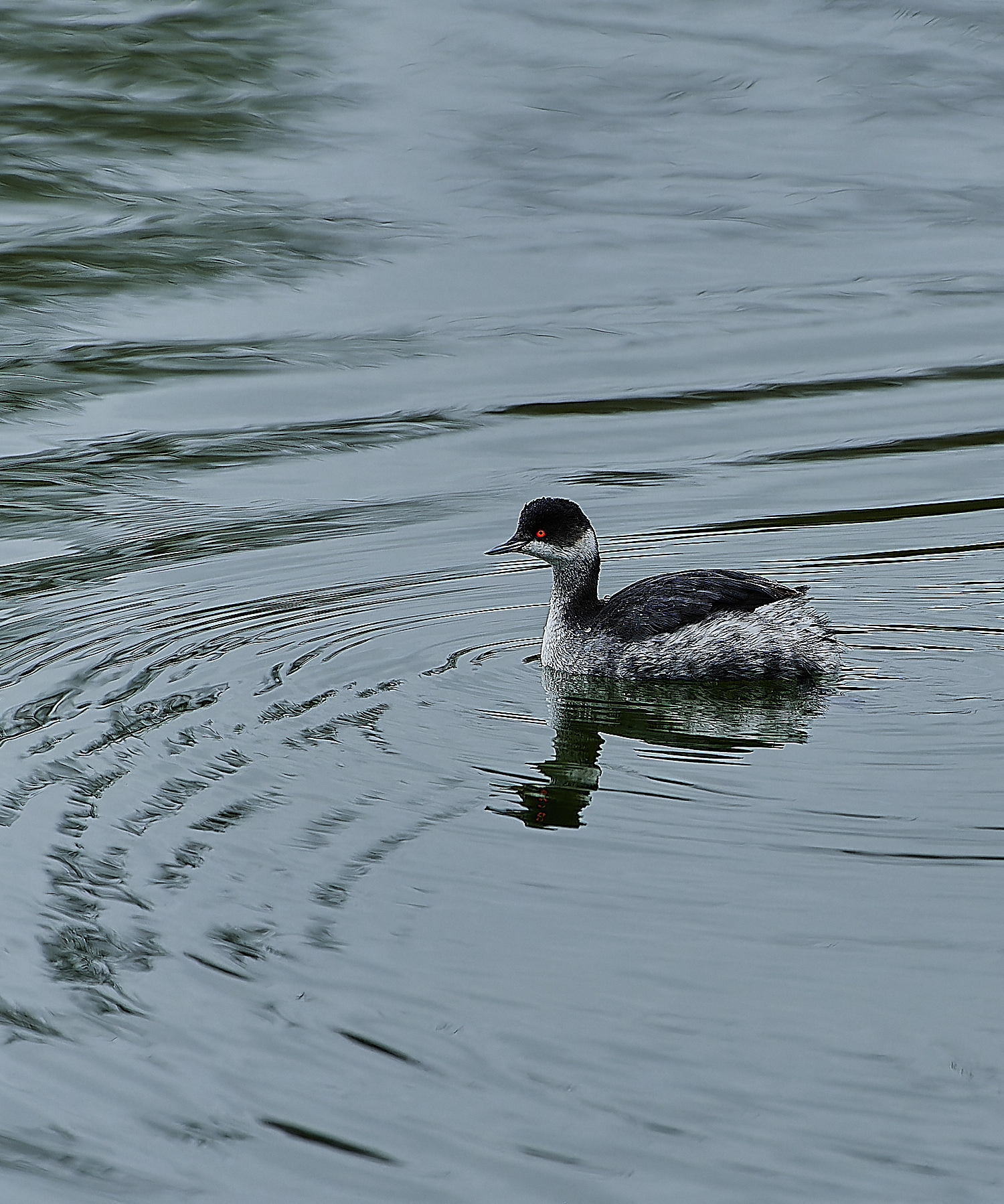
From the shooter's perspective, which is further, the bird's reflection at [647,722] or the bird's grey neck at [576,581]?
the bird's grey neck at [576,581]

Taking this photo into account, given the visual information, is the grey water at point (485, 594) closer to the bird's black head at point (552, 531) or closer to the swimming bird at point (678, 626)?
the swimming bird at point (678, 626)

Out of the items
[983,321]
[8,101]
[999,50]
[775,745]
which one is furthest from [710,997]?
[999,50]

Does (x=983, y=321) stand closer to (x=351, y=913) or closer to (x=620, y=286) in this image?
(x=620, y=286)

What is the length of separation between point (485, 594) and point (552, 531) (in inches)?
32.9

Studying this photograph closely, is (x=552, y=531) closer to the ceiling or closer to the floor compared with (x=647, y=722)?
closer to the ceiling

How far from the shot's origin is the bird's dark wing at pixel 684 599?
7.56 metres

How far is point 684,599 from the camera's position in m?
7.62

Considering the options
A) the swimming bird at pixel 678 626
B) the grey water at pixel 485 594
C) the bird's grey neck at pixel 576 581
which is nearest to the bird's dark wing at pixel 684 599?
the swimming bird at pixel 678 626

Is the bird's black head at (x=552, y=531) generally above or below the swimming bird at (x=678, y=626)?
above

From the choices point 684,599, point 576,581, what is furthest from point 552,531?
point 684,599

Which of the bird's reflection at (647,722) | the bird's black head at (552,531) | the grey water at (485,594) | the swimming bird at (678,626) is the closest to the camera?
the grey water at (485,594)

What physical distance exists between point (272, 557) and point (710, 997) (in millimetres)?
5227

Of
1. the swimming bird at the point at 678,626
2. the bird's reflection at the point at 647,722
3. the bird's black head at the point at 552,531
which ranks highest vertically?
the bird's black head at the point at 552,531

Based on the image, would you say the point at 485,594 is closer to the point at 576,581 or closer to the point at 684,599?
the point at 576,581
